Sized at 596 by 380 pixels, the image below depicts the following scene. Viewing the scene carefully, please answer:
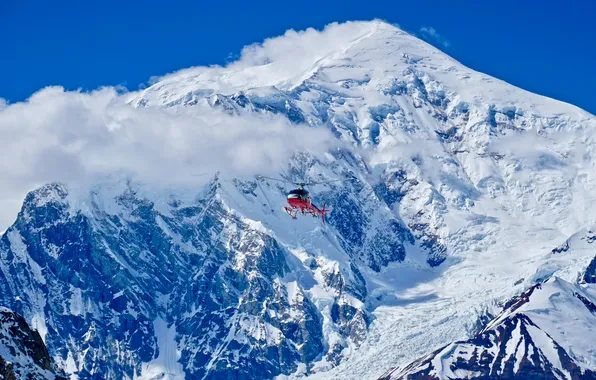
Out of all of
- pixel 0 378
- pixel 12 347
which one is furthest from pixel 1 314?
pixel 0 378

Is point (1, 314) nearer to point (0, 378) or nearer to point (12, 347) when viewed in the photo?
point (12, 347)

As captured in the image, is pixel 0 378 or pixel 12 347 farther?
pixel 12 347

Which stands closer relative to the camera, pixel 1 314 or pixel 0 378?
pixel 0 378

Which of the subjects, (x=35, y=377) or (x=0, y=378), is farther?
(x=35, y=377)
